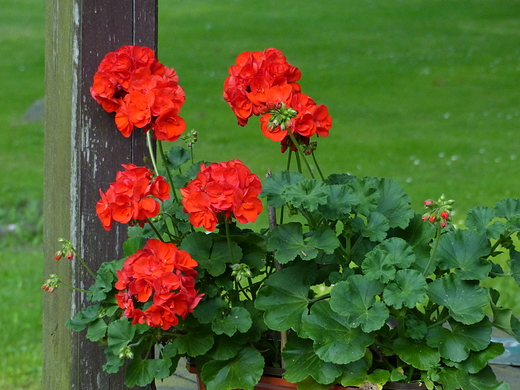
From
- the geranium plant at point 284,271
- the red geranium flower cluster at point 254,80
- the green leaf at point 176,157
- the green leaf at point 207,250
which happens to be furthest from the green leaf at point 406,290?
the green leaf at point 176,157

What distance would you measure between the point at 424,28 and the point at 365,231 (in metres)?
16.1

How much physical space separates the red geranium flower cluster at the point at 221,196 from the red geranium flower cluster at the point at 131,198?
75 mm

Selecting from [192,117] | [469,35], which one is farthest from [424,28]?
[192,117]

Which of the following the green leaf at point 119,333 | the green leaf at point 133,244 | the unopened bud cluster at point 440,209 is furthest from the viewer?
the green leaf at point 133,244

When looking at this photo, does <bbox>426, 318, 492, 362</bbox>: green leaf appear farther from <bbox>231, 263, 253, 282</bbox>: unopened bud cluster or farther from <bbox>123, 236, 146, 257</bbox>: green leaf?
<bbox>123, 236, 146, 257</bbox>: green leaf

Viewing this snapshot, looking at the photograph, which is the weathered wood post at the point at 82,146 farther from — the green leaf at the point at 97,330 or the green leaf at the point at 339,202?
the green leaf at the point at 339,202

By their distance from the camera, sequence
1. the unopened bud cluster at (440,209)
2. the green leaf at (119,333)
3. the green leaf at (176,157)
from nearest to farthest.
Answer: the unopened bud cluster at (440,209)
the green leaf at (119,333)
the green leaf at (176,157)

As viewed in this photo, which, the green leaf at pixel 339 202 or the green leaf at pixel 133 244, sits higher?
the green leaf at pixel 339 202

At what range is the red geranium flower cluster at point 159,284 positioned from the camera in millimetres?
1435

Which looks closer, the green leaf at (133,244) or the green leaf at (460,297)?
the green leaf at (460,297)

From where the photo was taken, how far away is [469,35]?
16062 mm

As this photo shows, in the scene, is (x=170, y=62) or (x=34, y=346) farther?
(x=170, y=62)

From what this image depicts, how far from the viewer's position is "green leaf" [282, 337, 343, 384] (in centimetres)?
149

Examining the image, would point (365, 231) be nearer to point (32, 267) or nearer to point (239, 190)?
point (239, 190)
